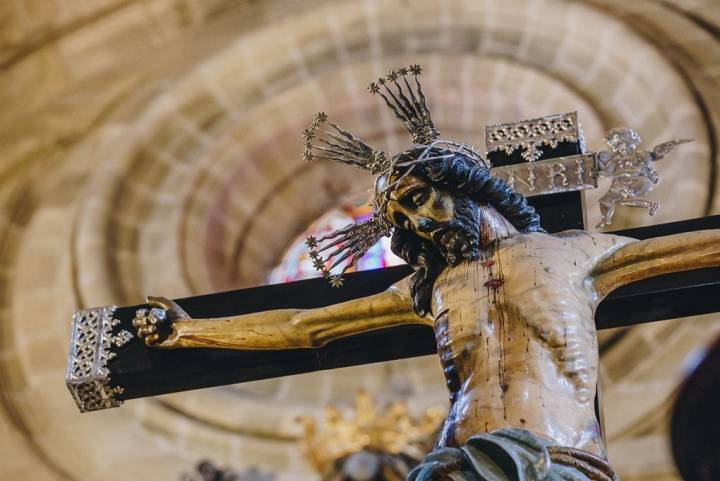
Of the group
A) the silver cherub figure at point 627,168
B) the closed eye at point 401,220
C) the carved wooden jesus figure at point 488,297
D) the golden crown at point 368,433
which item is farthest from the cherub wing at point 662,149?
the golden crown at point 368,433

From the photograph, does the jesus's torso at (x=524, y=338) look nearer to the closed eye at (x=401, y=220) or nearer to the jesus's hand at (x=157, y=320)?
the closed eye at (x=401, y=220)

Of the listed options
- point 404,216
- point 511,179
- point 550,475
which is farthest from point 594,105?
point 550,475

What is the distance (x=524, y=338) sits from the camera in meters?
2.19

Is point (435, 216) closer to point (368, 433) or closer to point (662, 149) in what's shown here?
point (662, 149)

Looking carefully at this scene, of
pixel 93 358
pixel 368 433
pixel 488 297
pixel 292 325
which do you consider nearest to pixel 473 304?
pixel 488 297

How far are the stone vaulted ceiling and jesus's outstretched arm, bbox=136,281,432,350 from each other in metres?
3.02

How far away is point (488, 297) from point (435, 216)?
0.17 metres

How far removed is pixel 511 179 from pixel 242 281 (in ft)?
14.5

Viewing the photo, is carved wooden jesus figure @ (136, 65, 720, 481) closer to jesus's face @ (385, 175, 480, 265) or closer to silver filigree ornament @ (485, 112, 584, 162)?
jesus's face @ (385, 175, 480, 265)

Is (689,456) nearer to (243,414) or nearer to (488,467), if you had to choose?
(243,414)

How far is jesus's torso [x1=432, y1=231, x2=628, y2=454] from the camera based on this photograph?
2.09 metres

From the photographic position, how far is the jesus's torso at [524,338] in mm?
2092

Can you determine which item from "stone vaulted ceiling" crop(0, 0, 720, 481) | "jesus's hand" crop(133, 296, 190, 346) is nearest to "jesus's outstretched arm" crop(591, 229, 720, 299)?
"jesus's hand" crop(133, 296, 190, 346)

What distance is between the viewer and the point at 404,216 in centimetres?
232
